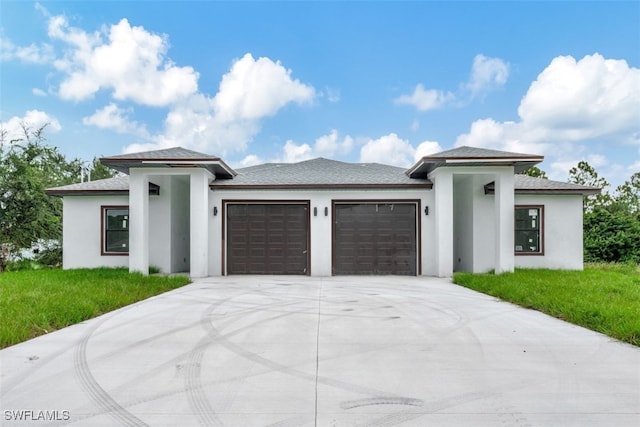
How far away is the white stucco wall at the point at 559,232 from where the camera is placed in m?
12.0

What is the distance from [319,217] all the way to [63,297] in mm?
6949

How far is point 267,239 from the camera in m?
12.0

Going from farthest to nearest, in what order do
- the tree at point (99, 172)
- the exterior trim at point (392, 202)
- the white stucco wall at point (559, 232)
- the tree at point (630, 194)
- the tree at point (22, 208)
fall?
the tree at point (99, 172) < the tree at point (630, 194) < the tree at point (22, 208) < the white stucco wall at point (559, 232) < the exterior trim at point (392, 202)

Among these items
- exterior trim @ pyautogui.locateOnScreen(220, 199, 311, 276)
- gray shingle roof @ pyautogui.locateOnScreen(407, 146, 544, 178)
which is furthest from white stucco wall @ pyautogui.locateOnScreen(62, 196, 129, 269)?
gray shingle roof @ pyautogui.locateOnScreen(407, 146, 544, 178)

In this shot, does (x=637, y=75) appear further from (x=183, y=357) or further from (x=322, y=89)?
(x=183, y=357)

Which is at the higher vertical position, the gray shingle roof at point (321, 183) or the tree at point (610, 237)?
the gray shingle roof at point (321, 183)

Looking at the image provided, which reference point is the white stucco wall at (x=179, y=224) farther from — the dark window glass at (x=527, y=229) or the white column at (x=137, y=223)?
the dark window glass at (x=527, y=229)

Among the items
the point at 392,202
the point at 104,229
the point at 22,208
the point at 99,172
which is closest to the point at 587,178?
the point at 392,202

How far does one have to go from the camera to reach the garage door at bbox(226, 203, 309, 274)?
11.9 meters

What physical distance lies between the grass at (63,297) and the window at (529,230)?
10193mm

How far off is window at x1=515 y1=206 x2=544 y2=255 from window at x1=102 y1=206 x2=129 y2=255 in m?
12.7

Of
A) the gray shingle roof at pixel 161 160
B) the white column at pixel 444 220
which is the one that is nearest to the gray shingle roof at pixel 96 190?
the gray shingle roof at pixel 161 160

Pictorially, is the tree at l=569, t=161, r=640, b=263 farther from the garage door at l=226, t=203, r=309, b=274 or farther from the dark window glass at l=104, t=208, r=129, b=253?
the dark window glass at l=104, t=208, r=129, b=253

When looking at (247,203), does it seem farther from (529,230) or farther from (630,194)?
(630,194)
